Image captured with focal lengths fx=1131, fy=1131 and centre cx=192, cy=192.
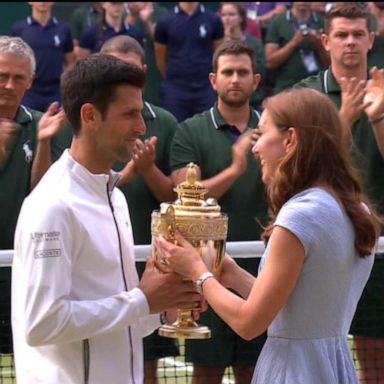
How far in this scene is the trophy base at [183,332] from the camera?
3.91 m

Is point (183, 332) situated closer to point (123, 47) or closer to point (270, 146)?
point (270, 146)

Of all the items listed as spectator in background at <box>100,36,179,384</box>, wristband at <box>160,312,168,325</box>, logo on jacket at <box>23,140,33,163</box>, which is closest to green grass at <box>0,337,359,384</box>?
spectator in background at <box>100,36,179,384</box>

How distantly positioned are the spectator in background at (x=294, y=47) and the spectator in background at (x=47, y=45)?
2086 mm

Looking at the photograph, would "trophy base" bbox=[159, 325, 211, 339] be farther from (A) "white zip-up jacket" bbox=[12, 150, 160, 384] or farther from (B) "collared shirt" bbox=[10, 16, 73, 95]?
(B) "collared shirt" bbox=[10, 16, 73, 95]

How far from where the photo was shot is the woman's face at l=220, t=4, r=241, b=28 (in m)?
11.6

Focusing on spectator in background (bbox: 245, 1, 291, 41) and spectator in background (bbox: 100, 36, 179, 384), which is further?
spectator in background (bbox: 245, 1, 291, 41)

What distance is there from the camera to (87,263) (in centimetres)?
358

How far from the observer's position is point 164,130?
259 inches

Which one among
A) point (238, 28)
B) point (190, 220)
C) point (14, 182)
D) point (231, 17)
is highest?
point (231, 17)

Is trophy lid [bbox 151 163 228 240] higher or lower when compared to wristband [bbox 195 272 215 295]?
higher

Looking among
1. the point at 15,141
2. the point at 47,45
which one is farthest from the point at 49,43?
the point at 15,141

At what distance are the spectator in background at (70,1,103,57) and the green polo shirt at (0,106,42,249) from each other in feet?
19.8

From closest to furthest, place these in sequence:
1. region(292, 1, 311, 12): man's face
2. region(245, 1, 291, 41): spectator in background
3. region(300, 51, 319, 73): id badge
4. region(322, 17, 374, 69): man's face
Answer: region(322, 17, 374, 69): man's face
region(300, 51, 319, 73): id badge
region(292, 1, 311, 12): man's face
region(245, 1, 291, 41): spectator in background

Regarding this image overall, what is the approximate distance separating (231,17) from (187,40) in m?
0.69
